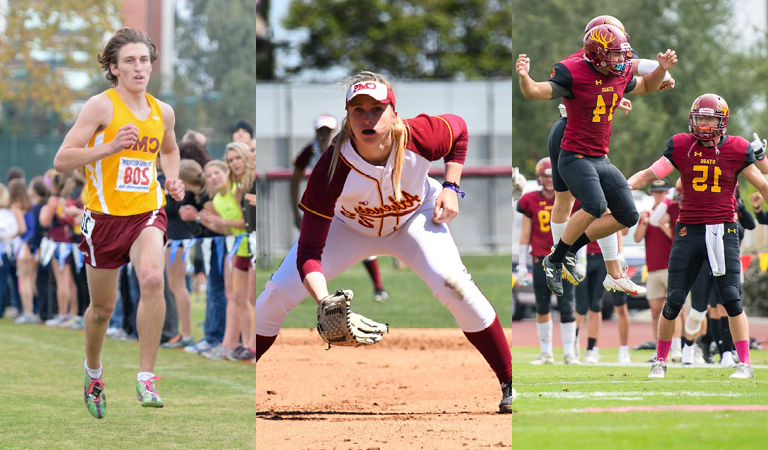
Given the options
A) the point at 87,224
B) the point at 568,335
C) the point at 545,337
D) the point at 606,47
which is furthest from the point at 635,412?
the point at 87,224

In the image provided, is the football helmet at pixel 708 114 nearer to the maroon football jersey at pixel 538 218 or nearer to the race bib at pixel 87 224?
the maroon football jersey at pixel 538 218

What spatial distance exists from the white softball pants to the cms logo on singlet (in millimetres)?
999

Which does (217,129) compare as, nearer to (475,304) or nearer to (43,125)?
(475,304)

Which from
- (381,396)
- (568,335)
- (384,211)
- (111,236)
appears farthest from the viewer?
(381,396)

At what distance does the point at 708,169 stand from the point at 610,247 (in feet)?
Answer: 2.38

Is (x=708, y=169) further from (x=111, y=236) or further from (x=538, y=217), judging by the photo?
(x=111, y=236)

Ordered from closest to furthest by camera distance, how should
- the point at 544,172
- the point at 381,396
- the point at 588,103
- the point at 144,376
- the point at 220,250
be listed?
the point at 588,103
the point at 144,376
the point at 544,172
the point at 381,396
the point at 220,250

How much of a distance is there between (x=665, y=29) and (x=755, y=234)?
2.25 m

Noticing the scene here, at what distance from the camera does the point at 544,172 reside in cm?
593

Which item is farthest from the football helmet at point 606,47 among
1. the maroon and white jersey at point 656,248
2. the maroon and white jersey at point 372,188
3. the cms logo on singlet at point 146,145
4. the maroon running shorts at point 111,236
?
the maroon running shorts at point 111,236

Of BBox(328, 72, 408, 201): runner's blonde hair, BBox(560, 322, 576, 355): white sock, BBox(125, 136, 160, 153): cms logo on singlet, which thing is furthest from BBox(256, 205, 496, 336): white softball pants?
BBox(560, 322, 576, 355): white sock

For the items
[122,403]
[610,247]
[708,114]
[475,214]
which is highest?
[708,114]

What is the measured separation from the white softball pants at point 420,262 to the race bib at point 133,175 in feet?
3.04

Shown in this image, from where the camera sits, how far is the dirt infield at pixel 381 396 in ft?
19.9
